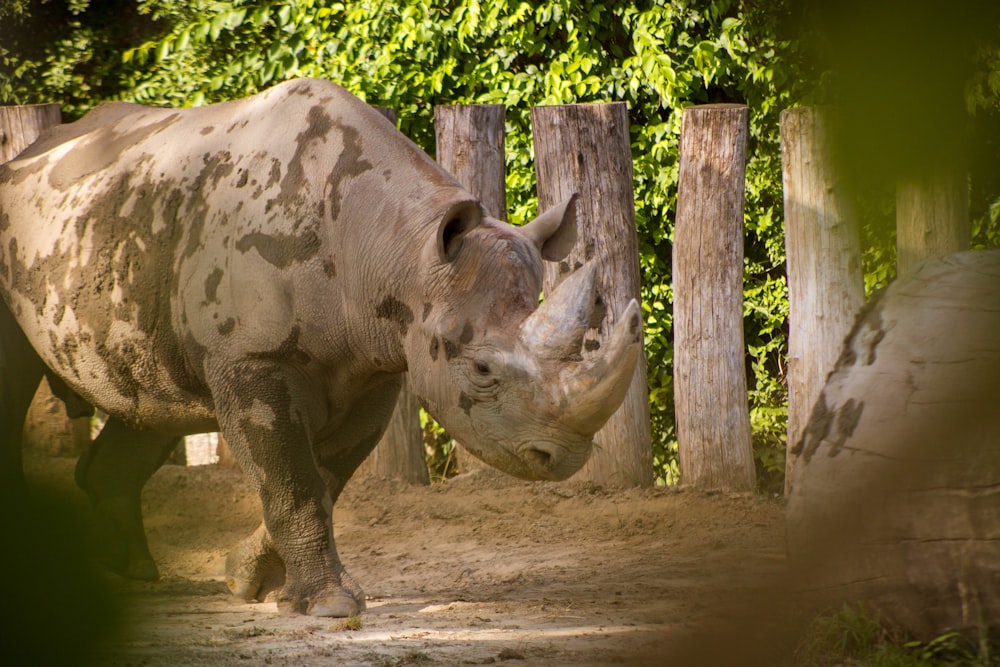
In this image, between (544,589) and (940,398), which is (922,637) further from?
(940,398)

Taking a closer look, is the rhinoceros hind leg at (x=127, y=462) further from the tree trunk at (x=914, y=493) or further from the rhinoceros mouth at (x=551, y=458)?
the tree trunk at (x=914, y=493)

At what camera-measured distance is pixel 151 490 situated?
21.6ft

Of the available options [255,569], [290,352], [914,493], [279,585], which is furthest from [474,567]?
[914,493]

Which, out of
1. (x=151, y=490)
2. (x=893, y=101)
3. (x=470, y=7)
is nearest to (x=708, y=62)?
(x=470, y=7)

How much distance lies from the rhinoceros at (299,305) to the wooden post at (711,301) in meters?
1.76

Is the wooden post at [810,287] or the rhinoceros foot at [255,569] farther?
the wooden post at [810,287]

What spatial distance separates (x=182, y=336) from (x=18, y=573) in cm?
384

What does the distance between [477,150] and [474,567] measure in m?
2.07

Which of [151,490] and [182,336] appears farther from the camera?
[151,490]

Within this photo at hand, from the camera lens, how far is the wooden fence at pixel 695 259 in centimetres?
580

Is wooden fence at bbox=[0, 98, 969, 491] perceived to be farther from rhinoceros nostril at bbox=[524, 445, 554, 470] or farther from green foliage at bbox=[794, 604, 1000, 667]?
green foliage at bbox=[794, 604, 1000, 667]

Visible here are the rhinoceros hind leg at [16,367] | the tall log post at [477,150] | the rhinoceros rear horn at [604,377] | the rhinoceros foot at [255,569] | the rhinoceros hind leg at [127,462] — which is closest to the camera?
the rhinoceros rear horn at [604,377]

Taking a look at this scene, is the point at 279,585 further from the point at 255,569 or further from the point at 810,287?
the point at 810,287

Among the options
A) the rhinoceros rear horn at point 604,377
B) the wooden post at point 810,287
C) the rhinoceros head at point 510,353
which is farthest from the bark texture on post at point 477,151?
the rhinoceros rear horn at point 604,377
